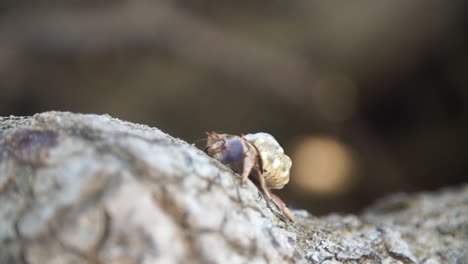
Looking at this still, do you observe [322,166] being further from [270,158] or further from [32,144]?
[32,144]

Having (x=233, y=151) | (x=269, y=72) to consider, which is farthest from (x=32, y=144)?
(x=269, y=72)

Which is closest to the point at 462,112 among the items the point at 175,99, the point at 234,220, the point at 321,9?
the point at 321,9

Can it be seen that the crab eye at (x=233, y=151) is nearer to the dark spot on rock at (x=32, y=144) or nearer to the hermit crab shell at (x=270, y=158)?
the hermit crab shell at (x=270, y=158)

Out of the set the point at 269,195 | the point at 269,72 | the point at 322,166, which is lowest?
the point at 269,195

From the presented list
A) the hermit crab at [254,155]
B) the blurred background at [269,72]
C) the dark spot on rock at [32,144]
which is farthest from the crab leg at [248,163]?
the blurred background at [269,72]

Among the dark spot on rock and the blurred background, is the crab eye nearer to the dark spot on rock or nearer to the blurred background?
the dark spot on rock

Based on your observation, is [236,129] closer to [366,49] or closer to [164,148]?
[366,49]
